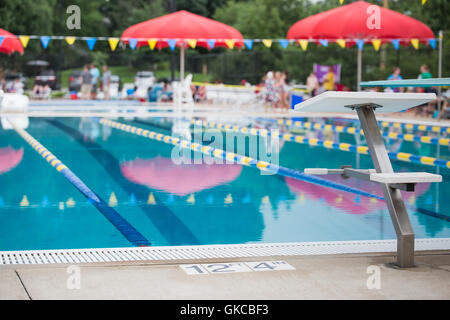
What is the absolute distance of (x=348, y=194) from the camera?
7.83 meters

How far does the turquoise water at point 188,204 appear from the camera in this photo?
5754mm

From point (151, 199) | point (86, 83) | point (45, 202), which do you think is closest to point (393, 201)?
point (151, 199)

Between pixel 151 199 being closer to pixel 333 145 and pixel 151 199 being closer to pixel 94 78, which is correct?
pixel 333 145

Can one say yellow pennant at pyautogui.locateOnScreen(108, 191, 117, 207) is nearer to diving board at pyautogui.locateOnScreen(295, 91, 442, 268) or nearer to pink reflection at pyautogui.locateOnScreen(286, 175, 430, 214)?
pink reflection at pyautogui.locateOnScreen(286, 175, 430, 214)

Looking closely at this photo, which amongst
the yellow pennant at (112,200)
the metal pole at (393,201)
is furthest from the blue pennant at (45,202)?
the metal pole at (393,201)

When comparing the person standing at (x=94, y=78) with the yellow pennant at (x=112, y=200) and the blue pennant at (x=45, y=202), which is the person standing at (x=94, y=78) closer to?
the yellow pennant at (x=112, y=200)

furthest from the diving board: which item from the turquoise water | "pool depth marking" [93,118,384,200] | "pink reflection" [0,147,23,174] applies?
"pink reflection" [0,147,23,174]

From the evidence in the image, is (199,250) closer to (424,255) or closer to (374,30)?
(424,255)

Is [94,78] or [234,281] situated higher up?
[94,78]

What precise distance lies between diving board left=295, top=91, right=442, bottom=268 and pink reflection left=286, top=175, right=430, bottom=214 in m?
2.25

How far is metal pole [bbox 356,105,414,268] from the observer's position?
4.29 metres

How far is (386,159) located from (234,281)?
1.30m

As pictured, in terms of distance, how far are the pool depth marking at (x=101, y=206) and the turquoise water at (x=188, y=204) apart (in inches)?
2.5
